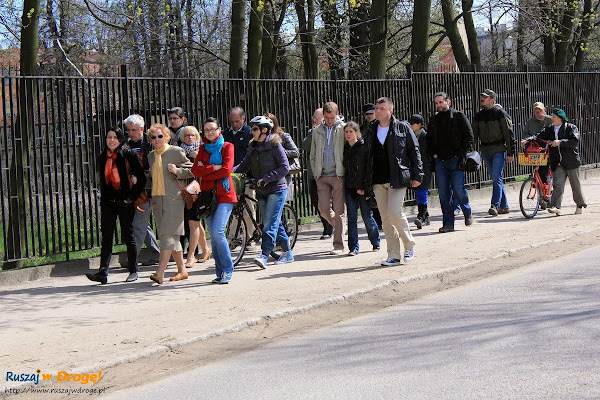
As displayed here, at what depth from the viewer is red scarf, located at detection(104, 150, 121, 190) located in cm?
1029

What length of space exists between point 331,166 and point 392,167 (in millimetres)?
1557

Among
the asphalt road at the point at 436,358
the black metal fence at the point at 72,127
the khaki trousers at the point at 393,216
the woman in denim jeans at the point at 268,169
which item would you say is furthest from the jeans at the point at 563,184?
the asphalt road at the point at 436,358

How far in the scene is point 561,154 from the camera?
49.8 ft

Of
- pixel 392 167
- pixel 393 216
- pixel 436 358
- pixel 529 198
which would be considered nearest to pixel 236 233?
pixel 393 216

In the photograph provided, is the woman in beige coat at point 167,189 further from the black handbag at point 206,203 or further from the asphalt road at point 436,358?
the asphalt road at point 436,358

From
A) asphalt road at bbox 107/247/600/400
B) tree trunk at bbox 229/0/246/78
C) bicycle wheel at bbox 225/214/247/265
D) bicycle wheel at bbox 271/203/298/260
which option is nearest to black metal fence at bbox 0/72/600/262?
bicycle wheel at bbox 225/214/247/265

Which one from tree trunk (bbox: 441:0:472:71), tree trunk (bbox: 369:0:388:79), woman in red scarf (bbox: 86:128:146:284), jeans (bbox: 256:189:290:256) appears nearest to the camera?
woman in red scarf (bbox: 86:128:146:284)

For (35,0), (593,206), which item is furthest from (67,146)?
(593,206)

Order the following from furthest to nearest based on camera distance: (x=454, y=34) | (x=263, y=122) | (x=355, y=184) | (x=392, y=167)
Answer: (x=454, y=34) < (x=355, y=184) < (x=263, y=122) < (x=392, y=167)

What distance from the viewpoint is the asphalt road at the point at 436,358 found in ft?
18.7

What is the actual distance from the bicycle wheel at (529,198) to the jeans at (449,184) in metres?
1.41

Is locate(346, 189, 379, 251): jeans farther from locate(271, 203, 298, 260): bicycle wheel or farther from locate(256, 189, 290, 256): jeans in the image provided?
locate(256, 189, 290, 256): jeans

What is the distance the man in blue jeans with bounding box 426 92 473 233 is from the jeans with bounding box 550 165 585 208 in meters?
2.12

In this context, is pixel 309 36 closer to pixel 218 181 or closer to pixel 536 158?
pixel 536 158
